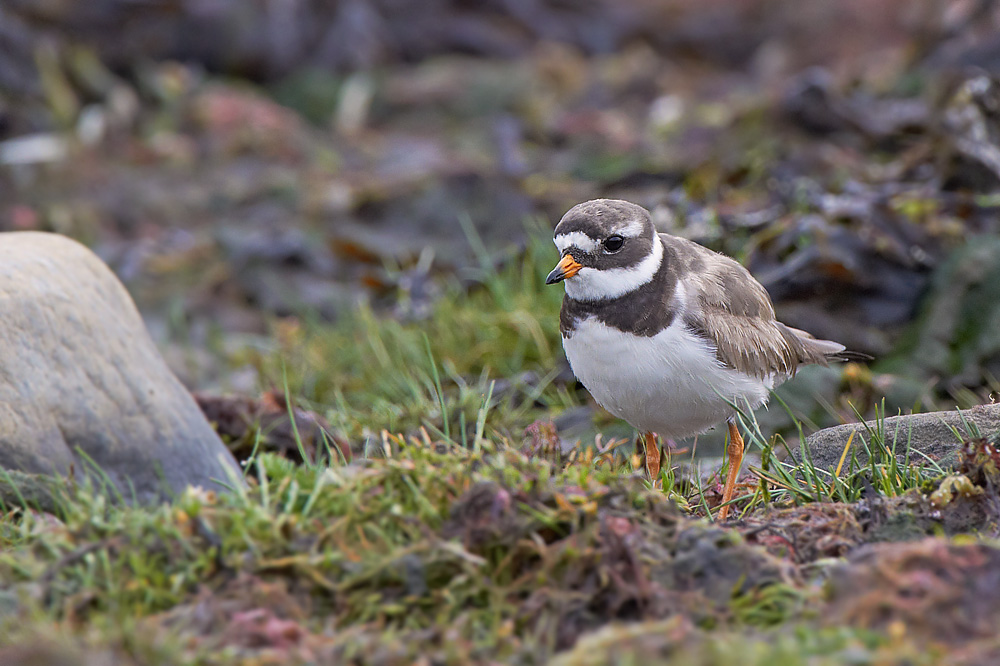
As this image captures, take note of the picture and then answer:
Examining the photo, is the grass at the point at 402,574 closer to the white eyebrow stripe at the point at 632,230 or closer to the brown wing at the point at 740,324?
the brown wing at the point at 740,324

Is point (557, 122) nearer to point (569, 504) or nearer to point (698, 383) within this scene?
point (698, 383)

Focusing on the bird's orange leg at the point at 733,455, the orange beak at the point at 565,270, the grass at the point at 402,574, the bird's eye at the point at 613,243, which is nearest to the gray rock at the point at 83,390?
the grass at the point at 402,574

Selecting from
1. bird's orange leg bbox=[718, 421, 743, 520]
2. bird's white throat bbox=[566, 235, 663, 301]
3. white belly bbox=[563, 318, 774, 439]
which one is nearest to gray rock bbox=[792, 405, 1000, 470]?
bird's orange leg bbox=[718, 421, 743, 520]

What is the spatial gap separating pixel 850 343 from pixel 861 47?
914cm

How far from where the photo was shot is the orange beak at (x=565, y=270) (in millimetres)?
4516

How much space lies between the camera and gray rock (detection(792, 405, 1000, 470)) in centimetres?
417

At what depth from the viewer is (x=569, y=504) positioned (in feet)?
10.6

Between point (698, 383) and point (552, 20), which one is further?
point (552, 20)

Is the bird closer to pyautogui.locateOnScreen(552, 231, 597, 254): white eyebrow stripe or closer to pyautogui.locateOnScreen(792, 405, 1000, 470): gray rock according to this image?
pyautogui.locateOnScreen(552, 231, 597, 254): white eyebrow stripe

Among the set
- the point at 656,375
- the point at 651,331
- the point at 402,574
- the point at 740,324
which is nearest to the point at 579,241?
the point at 651,331

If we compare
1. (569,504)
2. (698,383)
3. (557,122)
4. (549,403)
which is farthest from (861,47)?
(569,504)

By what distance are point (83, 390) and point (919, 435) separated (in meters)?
3.52

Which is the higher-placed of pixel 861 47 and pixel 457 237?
pixel 861 47

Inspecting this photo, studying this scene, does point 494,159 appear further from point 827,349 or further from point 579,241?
point 579,241
